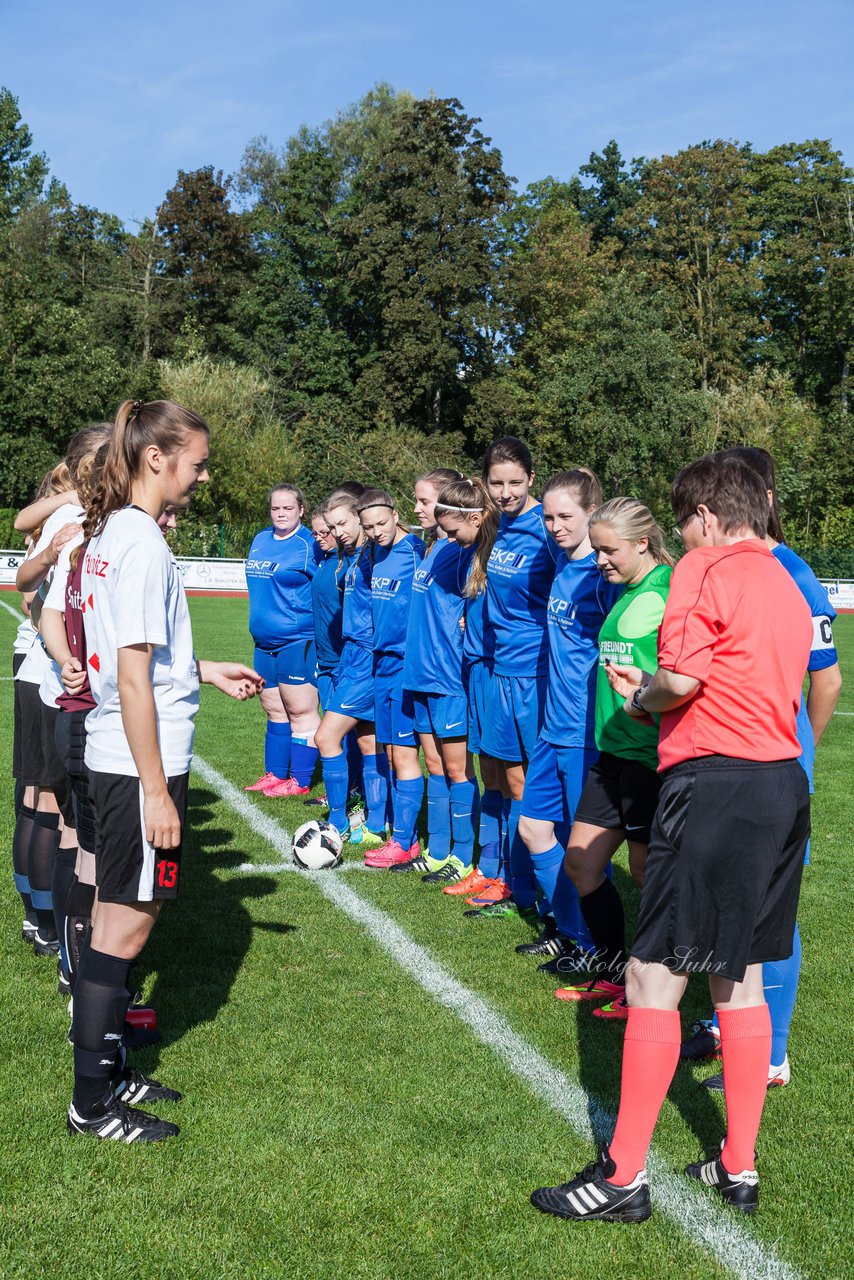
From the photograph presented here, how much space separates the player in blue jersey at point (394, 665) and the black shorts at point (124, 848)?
334 cm

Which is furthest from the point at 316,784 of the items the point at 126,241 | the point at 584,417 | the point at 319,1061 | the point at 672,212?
the point at 126,241

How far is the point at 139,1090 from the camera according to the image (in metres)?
3.56

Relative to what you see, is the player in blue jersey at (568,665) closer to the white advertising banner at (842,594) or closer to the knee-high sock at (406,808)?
the knee-high sock at (406,808)

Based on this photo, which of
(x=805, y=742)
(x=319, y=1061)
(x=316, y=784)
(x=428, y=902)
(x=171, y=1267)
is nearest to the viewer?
(x=171, y=1267)

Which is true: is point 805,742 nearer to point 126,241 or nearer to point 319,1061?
point 319,1061

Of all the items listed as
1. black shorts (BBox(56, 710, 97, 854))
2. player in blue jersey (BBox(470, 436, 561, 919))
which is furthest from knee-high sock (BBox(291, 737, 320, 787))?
black shorts (BBox(56, 710, 97, 854))

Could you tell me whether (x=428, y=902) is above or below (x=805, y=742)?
below

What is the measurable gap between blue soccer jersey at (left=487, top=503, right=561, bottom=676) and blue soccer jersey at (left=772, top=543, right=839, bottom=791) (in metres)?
1.56

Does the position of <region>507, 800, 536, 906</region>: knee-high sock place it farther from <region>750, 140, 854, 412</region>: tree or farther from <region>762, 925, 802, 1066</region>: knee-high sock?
<region>750, 140, 854, 412</region>: tree

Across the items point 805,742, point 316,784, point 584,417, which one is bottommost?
point 316,784

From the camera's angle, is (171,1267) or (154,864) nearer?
(171,1267)

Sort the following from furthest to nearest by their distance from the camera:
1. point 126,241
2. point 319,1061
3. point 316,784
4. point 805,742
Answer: point 126,241
point 316,784
point 319,1061
point 805,742

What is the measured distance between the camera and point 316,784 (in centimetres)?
867

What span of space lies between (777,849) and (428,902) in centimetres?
319
